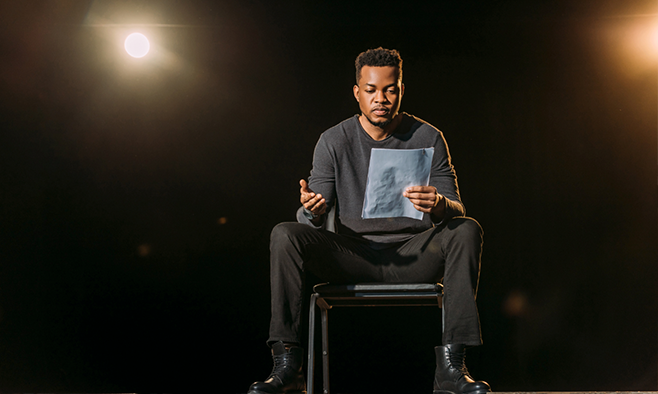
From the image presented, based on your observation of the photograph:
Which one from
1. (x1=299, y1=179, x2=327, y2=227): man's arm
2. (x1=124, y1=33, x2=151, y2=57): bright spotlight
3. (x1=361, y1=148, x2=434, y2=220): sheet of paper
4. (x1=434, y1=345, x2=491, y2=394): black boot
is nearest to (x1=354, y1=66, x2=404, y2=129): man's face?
(x1=361, y1=148, x2=434, y2=220): sheet of paper

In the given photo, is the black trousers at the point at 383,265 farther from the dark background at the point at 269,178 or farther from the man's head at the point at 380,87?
the dark background at the point at 269,178

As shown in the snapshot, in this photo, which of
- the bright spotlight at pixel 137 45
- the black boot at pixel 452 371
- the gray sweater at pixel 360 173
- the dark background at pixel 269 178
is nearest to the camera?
the black boot at pixel 452 371

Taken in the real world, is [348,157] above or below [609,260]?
Answer: above

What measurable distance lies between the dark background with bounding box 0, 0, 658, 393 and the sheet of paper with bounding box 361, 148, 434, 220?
0.72m

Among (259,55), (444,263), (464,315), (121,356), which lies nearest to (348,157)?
(444,263)

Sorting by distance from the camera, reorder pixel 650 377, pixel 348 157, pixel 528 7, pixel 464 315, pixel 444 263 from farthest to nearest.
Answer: pixel 528 7
pixel 650 377
pixel 348 157
pixel 444 263
pixel 464 315

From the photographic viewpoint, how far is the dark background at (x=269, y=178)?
7.18 ft

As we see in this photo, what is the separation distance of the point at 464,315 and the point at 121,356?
169 cm

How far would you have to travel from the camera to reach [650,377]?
7.04 feet

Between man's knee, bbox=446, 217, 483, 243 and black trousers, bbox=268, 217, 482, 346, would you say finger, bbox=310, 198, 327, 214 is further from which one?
man's knee, bbox=446, 217, 483, 243

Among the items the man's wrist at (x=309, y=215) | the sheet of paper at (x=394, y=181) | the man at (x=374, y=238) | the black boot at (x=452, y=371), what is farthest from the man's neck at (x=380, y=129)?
the black boot at (x=452, y=371)

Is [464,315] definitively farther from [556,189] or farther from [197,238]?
[197,238]

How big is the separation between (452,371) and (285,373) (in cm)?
44

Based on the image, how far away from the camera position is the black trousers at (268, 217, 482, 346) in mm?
1318
